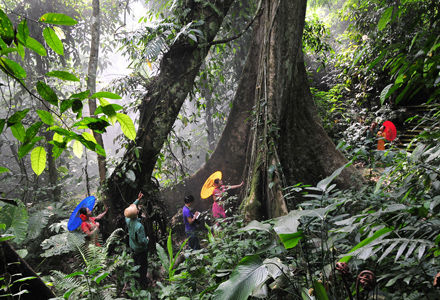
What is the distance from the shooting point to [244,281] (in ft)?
3.60

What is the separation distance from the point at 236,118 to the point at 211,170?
126cm

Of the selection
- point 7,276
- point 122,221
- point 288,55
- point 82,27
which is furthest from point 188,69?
point 82,27

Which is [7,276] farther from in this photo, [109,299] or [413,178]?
[413,178]

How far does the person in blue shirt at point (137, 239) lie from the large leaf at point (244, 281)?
291 cm

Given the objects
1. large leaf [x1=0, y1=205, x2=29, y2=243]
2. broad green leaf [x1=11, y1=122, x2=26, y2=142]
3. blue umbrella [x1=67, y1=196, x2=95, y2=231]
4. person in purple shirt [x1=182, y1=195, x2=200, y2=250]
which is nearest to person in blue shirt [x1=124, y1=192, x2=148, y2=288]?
A: blue umbrella [x1=67, y1=196, x2=95, y2=231]

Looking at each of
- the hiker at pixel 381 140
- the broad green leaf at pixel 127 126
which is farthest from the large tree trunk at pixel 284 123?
the broad green leaf at pixel 127 126

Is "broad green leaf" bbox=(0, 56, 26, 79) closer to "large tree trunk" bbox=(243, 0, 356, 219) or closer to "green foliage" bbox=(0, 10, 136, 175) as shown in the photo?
"green foliage" bbox=(0, 10, 136, 175)

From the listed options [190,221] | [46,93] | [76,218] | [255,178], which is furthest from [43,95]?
[190,221]

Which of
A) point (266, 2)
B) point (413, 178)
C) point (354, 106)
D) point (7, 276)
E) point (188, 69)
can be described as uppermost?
point (266, 2)

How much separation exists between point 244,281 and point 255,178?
242cm

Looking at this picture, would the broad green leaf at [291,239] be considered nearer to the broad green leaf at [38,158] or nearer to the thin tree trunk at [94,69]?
the broad green leaf at [38,158]

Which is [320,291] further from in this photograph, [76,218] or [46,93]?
[76,218]

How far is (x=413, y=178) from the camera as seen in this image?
5.57 feet

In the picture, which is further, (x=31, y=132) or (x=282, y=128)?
(x=282, y=128)
